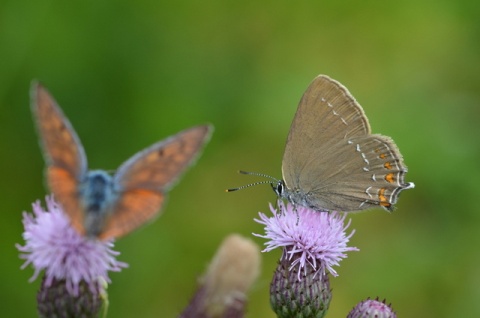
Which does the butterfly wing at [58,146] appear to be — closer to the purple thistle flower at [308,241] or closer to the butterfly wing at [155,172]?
the butterfly wing at [155,172]

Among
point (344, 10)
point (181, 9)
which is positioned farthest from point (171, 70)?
point (344, 10)

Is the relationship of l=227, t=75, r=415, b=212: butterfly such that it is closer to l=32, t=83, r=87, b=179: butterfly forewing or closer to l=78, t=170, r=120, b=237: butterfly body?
l=78, t=170, r=120, b=237: butterfly body

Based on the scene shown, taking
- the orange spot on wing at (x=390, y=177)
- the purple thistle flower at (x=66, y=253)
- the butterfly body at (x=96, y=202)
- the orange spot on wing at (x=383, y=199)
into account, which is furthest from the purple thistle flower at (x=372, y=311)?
the butterfly body at (x=96, y=202)

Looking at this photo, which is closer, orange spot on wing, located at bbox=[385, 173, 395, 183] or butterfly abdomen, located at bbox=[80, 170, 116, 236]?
butterfly abdomen, located at bbox=[80, 170, 116, 236]

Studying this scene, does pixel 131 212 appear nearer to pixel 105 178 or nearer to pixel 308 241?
pixel 105 178

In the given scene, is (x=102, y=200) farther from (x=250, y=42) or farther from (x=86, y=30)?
(x=250, y=42)

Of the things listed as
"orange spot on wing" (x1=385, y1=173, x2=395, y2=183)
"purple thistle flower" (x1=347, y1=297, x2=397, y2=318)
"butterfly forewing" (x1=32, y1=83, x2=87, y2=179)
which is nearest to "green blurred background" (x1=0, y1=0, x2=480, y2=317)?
"orange spot on wing" (x1=385, y1=173, x2=395, y2=183)

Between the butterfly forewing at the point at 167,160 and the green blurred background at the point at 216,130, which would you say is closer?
the butterfly forewing at the point at 167,160
